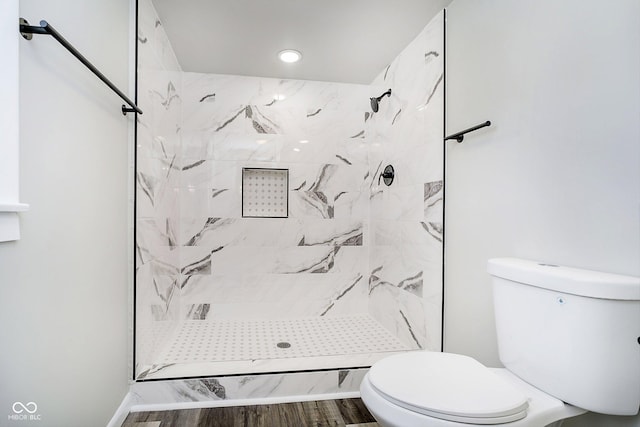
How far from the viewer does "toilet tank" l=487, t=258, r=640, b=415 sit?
35.2 inches

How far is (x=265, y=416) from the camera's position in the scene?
5.56ft

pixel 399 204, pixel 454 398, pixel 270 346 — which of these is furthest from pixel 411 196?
pixel 454 398

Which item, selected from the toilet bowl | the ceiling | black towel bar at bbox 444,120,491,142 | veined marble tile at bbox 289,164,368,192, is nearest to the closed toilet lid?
the toilet bowl

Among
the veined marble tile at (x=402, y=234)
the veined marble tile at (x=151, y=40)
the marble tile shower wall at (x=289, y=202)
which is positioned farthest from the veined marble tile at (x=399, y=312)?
the veined marble tile at (x=151, y=40)

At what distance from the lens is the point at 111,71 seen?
1456mm

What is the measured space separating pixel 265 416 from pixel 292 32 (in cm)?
216

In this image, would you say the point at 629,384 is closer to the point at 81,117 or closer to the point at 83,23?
the point at 81,117

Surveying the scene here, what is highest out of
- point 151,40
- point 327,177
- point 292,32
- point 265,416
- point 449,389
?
point 292,32

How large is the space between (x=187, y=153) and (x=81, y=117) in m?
1.59

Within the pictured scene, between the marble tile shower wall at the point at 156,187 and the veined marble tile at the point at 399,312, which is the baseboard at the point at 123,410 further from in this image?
the veined marble tile at the point at 399,312

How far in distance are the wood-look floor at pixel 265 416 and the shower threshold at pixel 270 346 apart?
17cm

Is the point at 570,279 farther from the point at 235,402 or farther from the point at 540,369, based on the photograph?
the point at 235,402

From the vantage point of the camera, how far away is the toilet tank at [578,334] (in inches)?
35.2

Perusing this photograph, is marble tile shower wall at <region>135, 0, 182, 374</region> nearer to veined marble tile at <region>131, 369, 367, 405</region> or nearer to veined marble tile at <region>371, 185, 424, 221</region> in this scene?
veined marble tile at <region>131, 369, 367, 405</region>
